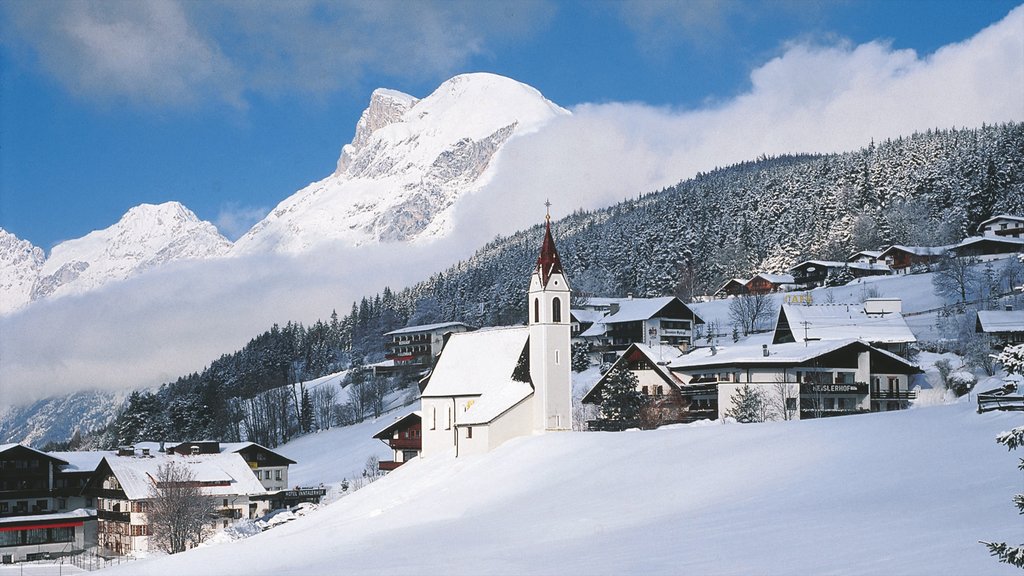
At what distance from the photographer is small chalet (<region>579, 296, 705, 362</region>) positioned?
330ft

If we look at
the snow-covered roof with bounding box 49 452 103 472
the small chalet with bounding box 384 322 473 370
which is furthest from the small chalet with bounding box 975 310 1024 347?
the small chalet with bounding box 384 322 473 370

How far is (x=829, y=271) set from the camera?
122188mm

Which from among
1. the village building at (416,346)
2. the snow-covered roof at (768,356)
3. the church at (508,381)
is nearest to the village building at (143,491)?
the church at (508,381)

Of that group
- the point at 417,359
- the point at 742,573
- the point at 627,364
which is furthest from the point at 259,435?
the point at 742,573

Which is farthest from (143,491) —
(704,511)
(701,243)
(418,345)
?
(701,243)

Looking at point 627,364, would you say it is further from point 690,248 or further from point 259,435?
point 690,248

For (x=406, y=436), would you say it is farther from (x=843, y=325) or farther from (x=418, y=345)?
(x=418, y=345)

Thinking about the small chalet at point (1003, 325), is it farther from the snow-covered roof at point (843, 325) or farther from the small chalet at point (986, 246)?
the small chalet at point (986, 246)

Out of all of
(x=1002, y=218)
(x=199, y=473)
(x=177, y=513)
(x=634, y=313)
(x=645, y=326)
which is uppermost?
(x=1002, y=218)

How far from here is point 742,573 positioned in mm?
19156

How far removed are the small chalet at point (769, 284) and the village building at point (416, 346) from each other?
125ft

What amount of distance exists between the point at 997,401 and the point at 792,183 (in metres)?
143

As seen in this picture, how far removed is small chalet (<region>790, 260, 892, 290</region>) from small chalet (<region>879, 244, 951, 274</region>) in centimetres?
122

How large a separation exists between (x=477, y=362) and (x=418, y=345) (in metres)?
73.3
